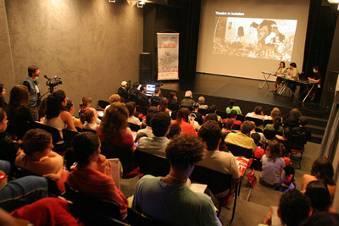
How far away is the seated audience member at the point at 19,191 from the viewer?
185 cm

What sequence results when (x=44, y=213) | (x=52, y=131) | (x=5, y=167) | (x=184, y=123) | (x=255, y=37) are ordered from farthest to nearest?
(x=255, y=37), (x=184, y=123), (x=52, y=131), (x=5, y=167), (x=44, y=213)

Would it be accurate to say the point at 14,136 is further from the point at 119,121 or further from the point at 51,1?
the point at 51,1

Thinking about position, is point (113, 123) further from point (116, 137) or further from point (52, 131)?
point (52, 131)

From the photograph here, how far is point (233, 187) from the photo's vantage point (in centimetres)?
311

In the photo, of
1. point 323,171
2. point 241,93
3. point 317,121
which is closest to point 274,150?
point 323,171

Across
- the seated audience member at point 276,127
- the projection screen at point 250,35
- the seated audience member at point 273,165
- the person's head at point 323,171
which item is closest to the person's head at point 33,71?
the seated audience member at point 273,165

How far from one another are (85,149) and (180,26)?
Answer: 10460 millimetres

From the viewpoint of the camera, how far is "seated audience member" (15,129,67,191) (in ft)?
7.94

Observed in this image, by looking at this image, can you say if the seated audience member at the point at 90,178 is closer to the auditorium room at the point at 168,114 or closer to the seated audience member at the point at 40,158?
the auditorium room at the point at 168,114

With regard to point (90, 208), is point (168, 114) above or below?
above

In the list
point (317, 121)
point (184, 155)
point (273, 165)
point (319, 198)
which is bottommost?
point (317, 121)

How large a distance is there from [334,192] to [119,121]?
2269 millimetres

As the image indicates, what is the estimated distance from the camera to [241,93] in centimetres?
995

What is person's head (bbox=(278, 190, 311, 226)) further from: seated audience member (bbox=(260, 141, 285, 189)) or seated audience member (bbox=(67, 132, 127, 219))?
seated audience member (bbox=(260, 141, 285, 189))
